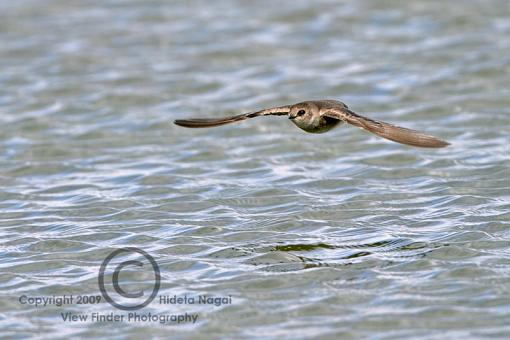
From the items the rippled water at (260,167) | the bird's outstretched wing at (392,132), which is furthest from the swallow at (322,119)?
the rippled water at (260,167)

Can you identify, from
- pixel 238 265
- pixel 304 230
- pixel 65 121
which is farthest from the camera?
pixel 65 121

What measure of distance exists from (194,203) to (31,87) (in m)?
4.71

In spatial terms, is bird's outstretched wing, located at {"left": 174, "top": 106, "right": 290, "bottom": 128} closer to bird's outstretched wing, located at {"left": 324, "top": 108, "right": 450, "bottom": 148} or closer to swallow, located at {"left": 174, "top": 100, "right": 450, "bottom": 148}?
swallow, located at {"left": 174, "top": 100, "right": 450, "bottom": 148}

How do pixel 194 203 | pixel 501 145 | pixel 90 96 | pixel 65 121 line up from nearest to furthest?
pixel 194 203 → pixel 501 145 → pixel 65 121 → pixel 90 96

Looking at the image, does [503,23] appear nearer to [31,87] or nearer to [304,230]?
[31,87]

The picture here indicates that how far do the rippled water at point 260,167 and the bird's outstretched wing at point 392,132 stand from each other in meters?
0.79

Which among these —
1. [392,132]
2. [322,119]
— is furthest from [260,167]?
[392,132]

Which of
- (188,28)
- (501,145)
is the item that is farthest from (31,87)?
(501,145)

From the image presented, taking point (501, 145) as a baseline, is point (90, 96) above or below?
above

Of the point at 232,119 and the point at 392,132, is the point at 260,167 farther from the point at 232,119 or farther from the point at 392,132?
the point at 392,132

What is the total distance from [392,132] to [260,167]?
2833 millimetres

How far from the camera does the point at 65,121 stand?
11.8 m

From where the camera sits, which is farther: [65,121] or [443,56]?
[443,56]

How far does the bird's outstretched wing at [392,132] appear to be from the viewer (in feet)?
23.1
